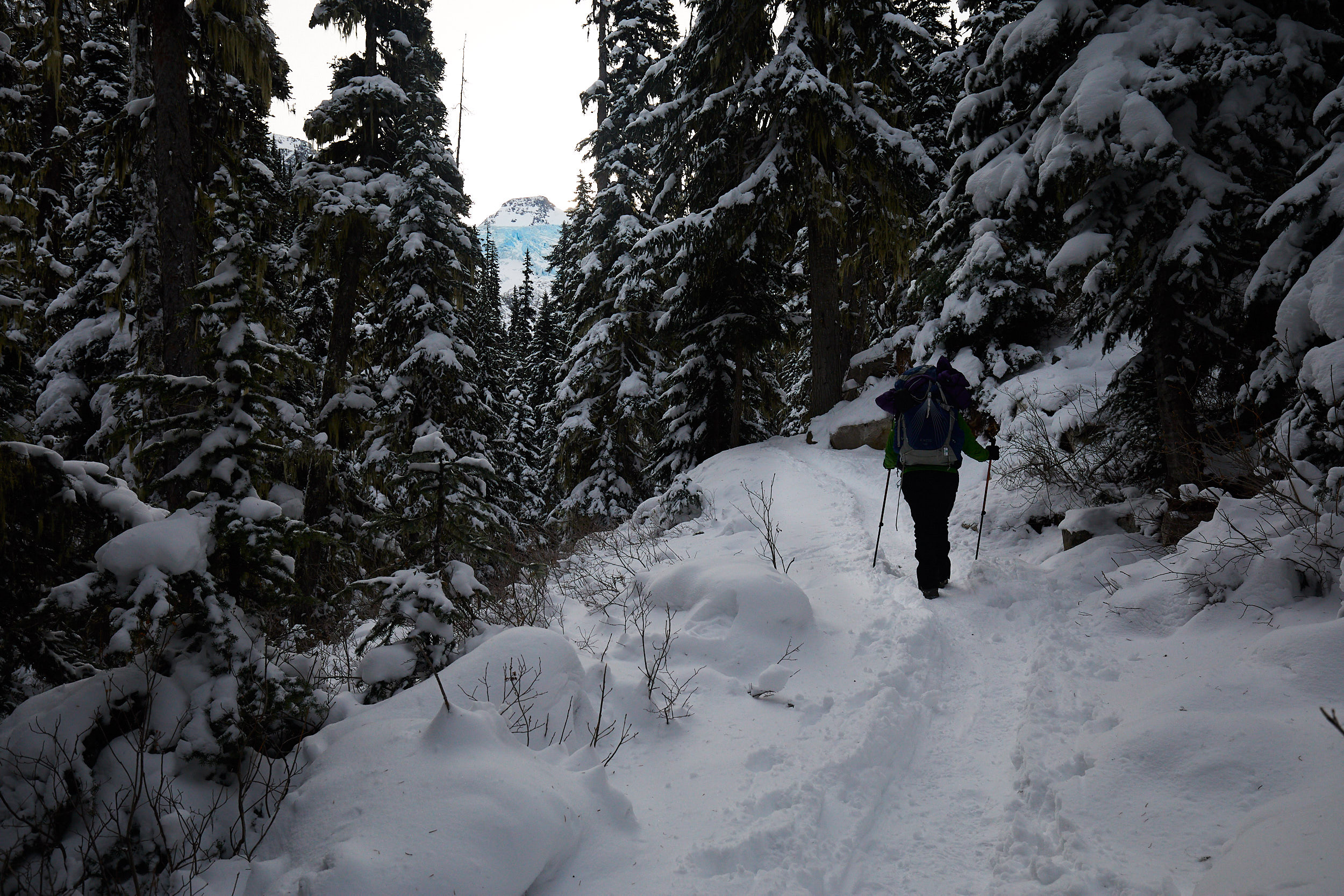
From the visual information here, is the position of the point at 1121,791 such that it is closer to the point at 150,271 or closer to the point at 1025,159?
the point at 1025,159

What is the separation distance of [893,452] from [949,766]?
12.0ft

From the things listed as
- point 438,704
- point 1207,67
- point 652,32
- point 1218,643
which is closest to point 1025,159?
point 1207,67

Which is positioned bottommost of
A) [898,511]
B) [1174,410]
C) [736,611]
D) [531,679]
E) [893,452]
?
[531,679]

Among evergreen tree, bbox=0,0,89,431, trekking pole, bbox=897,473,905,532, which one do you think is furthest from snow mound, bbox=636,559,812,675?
evergreen tree, bbox=0,0,89,431

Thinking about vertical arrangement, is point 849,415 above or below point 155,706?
above

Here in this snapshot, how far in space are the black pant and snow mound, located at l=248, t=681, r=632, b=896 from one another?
4.01 m

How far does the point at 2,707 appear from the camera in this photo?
347 centimetres

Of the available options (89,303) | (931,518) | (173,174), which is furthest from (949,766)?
(89,303)

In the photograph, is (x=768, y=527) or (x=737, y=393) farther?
(x=737, y=393)

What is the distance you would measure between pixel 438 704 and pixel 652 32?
21.5m

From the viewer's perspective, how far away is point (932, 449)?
6305mm

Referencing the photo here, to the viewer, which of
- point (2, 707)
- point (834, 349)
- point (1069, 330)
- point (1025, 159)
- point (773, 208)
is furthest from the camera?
point (834, 349)

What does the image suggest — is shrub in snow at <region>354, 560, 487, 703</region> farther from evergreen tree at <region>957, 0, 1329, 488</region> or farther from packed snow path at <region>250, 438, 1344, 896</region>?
evergreen tree at <region>957, 0, 1329, 488</region>

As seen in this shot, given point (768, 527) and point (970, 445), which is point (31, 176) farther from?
point (970, 445)
